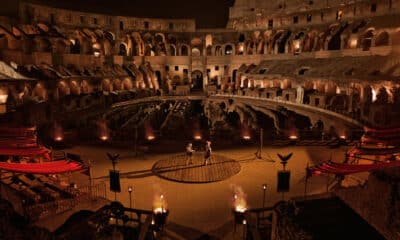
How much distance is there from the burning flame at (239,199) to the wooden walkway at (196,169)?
1161mm

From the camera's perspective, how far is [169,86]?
45406mm

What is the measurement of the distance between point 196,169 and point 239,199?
3.46 m

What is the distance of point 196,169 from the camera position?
14.2 meters

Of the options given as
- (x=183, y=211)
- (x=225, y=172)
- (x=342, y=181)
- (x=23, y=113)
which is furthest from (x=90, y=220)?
(x=23, y=113)

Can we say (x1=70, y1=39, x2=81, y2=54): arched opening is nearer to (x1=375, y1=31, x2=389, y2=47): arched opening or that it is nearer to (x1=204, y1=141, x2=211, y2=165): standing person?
(x1=204, y1=141, x2=211, y2=165): standing person

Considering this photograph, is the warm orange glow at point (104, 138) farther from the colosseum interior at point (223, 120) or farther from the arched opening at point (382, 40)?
the arched opening at point (382, 40)

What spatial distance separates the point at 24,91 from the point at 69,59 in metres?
11.9

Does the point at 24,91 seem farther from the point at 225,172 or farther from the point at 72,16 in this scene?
the point at 72,16

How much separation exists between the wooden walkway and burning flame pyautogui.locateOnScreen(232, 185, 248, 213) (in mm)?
1161

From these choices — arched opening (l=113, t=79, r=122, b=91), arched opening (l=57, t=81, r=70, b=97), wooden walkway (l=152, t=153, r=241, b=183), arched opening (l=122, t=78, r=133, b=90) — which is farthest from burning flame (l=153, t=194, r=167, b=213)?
arched opening (l=122, t=78, r=133, b=90)

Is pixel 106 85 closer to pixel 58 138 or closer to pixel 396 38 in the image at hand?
pixel 58 138

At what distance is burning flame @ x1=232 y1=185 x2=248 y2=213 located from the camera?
31.4ft

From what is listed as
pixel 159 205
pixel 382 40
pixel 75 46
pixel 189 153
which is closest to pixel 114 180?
pixel 159 205

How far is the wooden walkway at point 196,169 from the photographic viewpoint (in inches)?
520
